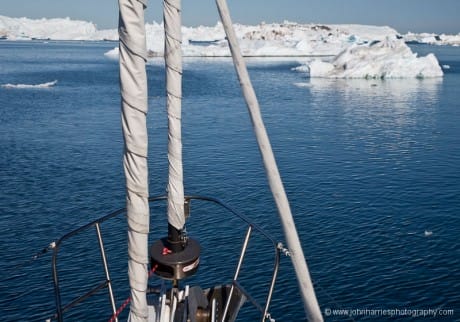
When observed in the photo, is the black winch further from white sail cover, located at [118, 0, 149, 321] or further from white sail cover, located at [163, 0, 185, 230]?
white sail cover, located at [118, 0, 149, 321]

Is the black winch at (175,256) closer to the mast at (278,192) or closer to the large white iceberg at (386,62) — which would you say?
the mast at (278,192)

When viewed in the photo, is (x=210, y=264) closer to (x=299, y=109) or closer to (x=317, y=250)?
(x=317, y=250)

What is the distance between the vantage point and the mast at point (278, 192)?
5.03m

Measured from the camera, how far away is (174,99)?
7527 millimetres

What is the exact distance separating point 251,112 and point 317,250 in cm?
2108

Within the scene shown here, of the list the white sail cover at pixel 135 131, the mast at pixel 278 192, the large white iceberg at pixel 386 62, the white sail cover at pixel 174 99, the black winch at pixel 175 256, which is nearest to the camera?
the white sail cover at pixel 135 131

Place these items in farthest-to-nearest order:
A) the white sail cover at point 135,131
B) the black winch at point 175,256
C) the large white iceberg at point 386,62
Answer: the large white iceberg at point 386,62, the black winch at point 175,256, the white sail cover at point 135,131

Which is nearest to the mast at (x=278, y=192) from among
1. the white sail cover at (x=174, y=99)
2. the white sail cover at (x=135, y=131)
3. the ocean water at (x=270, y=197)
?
the white sail cover at (x=135, y=131)

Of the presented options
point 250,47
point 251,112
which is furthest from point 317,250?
point 250,47

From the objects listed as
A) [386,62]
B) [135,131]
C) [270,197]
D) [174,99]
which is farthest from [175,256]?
[386,62]

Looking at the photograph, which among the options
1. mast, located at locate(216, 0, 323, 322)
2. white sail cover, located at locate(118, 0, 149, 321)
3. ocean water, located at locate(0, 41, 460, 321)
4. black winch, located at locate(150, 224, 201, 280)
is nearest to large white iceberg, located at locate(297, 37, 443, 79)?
ocean water, located at locate(0, 41, 460, 321)

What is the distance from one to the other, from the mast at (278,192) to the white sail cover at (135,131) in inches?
36.8

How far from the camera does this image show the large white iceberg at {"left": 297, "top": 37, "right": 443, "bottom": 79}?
3792 inches

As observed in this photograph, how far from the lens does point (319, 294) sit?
21.9 metres
